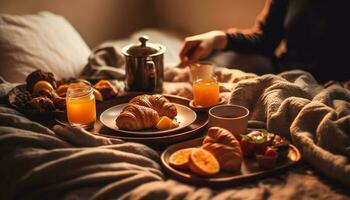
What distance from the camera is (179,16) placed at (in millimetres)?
2986

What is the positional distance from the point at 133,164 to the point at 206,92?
40 centimetres

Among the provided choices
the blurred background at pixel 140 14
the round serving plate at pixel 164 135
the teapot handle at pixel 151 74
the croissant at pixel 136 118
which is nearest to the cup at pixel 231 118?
the round serving plate at pixel 164 135

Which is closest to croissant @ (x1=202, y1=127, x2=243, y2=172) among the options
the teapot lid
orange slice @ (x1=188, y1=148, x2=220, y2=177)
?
orange slice @ (x1=188, y1=148, x2=220, y2=177)

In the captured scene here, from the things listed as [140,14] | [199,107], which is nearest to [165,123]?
[199,107]

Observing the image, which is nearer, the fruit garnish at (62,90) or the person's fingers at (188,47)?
the fruit garnish at (62,90)

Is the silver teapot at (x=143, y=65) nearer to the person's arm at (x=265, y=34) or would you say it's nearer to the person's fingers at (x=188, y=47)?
the person's fingers at (x=188, y=47)

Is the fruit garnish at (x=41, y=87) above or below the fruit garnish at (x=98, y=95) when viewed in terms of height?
above

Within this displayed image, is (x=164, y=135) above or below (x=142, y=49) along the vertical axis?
below

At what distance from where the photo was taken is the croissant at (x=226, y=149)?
3.89 ft

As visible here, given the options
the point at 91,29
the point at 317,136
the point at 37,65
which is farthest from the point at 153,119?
the point at 91,29

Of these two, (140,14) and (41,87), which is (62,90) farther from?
(140,14)

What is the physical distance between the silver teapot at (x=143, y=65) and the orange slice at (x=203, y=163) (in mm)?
502

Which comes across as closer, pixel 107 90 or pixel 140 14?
pixel 107 90

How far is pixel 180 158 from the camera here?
124 cm
